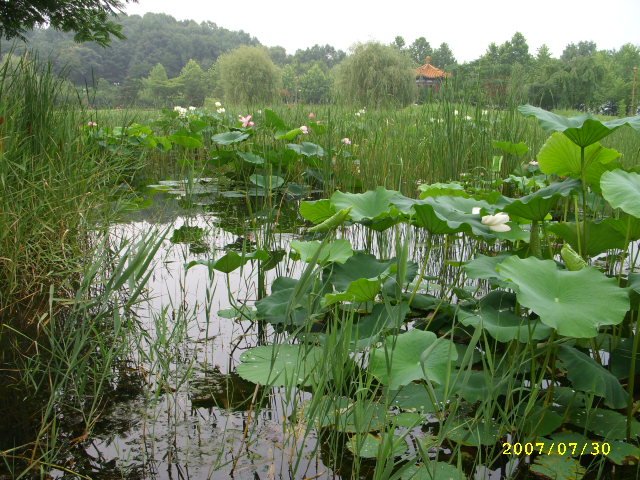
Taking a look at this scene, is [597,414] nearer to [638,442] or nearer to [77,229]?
[638,442]

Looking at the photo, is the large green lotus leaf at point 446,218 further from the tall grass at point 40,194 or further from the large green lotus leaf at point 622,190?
the tall grass at point 40,194

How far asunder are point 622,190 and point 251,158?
10.7 ft

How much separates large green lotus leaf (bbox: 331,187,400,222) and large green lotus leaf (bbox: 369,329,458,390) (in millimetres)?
541

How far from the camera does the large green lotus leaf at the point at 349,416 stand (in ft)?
3.59

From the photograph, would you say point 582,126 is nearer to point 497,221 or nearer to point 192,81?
point 497,221

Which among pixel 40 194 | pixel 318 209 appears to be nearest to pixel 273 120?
pixel 40 194

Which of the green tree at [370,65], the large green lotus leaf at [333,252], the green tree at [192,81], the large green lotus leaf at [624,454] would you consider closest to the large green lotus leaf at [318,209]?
the large green lotus leaf at [333,252]

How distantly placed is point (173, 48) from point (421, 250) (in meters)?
41.6

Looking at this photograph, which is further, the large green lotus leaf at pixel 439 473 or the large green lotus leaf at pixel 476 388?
the large green lotus leaf at pixel 476 388

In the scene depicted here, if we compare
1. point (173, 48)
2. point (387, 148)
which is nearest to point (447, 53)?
point (173, 48)

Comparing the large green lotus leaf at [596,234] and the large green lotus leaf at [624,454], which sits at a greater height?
the large green lotus leaf at [596,234]

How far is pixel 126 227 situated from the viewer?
10.4ft

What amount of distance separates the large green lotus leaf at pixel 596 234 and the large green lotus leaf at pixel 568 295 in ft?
1.19

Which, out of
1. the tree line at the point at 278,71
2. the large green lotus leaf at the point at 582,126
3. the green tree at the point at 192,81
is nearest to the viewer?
the large green lotus leaf at the point at 582,126
